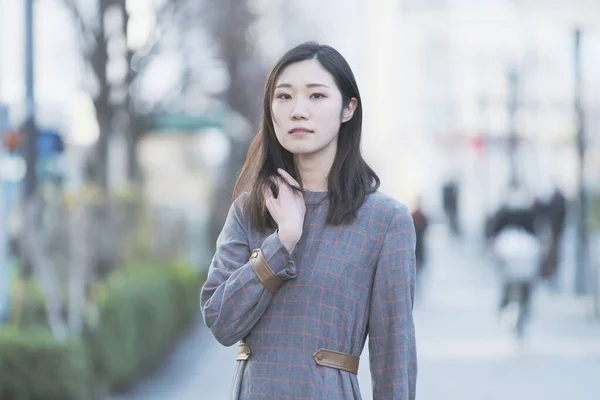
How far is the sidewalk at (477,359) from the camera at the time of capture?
10.5 metres

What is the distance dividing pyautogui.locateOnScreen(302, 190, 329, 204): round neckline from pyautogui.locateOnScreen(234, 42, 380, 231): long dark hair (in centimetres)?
2

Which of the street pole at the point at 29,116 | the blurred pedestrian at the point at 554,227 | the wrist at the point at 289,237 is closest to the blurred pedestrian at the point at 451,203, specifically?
the blurred pedestrian at the point at 554,227

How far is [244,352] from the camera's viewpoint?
3.09 meters

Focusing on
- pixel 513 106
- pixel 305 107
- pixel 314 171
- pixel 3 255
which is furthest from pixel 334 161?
pixel 513 106

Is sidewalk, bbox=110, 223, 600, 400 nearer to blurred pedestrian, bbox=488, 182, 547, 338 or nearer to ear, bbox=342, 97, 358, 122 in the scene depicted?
blurred pedestrian, bbox=488, 182, 547, 338

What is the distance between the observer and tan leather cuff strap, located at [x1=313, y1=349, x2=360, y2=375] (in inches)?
118

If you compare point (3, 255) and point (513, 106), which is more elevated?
point (513, 106)

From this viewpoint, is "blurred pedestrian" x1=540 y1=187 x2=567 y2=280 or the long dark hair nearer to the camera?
the long dark hair

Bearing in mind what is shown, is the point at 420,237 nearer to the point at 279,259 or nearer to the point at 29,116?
the point at 29,116

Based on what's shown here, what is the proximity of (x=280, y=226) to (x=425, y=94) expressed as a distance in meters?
82.3

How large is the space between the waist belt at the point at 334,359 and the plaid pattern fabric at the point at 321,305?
13 millimetres

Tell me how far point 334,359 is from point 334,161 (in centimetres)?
52

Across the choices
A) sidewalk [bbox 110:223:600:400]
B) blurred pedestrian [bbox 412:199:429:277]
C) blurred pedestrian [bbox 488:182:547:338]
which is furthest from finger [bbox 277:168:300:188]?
blurred pedestrian [bbox 412:199:429:277]

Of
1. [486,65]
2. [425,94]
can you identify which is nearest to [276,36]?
[486,65]
